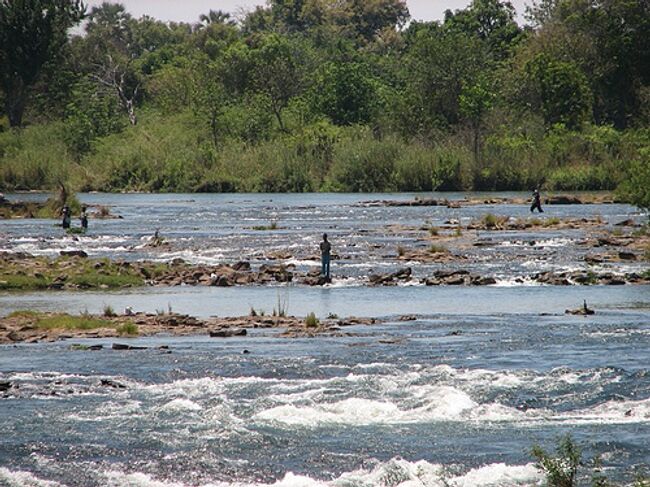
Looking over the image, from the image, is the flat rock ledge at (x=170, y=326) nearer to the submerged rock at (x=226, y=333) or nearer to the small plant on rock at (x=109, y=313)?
the submerged rock at (x=226, y=333)

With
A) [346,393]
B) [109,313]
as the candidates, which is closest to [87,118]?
[109,313]

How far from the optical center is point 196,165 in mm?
105375

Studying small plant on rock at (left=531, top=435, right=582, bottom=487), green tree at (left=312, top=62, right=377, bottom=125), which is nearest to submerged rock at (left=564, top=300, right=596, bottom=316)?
small plant on rock at (left=531, top=435, right=582, bottom=487)

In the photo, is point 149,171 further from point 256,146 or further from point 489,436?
point 489,436

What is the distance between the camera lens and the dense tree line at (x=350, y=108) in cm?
9631

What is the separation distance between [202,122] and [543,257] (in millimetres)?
72340

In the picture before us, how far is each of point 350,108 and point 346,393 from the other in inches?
3827

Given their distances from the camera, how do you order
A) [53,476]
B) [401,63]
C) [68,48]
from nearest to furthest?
[53,476] < [68,48] < [401,63]

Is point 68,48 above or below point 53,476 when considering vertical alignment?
above

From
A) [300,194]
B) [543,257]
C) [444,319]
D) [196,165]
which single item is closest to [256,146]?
[196,165]

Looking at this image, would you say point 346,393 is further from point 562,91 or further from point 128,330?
point 562,91

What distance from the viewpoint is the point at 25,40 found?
113125 millimetres

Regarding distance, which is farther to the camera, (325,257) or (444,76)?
(444,76)

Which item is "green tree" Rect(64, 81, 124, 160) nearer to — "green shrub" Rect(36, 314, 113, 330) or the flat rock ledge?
the flat rock ledge
